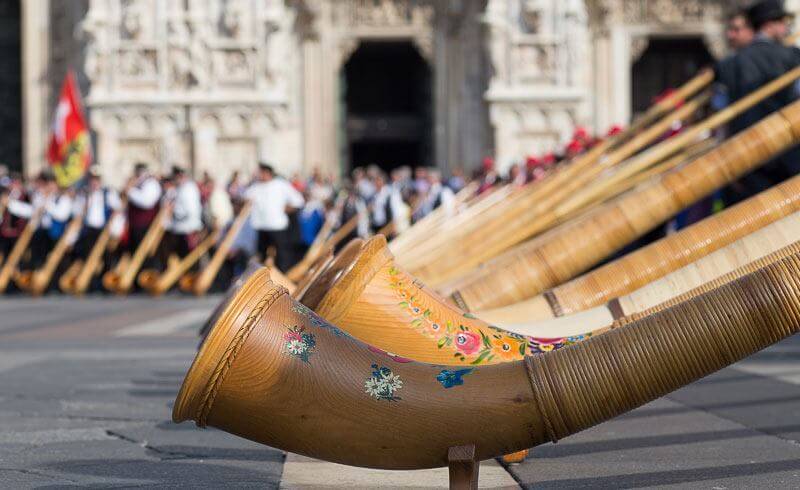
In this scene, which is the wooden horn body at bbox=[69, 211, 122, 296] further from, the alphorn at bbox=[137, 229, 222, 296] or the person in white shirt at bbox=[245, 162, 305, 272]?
the person in white shirt at bbox=[245, 162, 305, 272]

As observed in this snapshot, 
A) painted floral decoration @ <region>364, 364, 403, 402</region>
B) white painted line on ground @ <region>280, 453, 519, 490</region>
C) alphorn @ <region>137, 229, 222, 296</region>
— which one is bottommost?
white painted line on ground @ <region>280, 453, 519, 490</region>

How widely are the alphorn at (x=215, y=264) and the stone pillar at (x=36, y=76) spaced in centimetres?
668

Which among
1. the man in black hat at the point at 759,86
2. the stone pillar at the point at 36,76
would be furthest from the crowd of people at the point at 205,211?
the man in black hat at the point at 759,86

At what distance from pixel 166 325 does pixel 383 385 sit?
10556 millimetres

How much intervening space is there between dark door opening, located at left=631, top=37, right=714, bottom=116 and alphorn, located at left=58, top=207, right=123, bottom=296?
34.6 feet

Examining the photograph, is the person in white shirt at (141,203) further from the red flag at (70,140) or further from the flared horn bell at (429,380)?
the flared horn bell at (429,380)

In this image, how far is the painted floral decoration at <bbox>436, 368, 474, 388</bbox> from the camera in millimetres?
3713

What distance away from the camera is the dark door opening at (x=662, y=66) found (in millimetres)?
28516

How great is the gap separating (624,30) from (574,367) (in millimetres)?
23555

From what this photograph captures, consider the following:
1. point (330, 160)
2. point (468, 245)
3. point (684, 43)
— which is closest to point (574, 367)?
point (468, 245)

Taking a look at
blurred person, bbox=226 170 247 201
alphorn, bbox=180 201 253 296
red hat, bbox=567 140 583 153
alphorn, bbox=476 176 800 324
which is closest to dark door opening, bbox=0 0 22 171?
blurred person, bbox=226 170 247 201

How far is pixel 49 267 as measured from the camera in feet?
72.5

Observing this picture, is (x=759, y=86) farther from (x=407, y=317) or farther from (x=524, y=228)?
(x=407, y=317)

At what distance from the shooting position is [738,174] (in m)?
5.59
